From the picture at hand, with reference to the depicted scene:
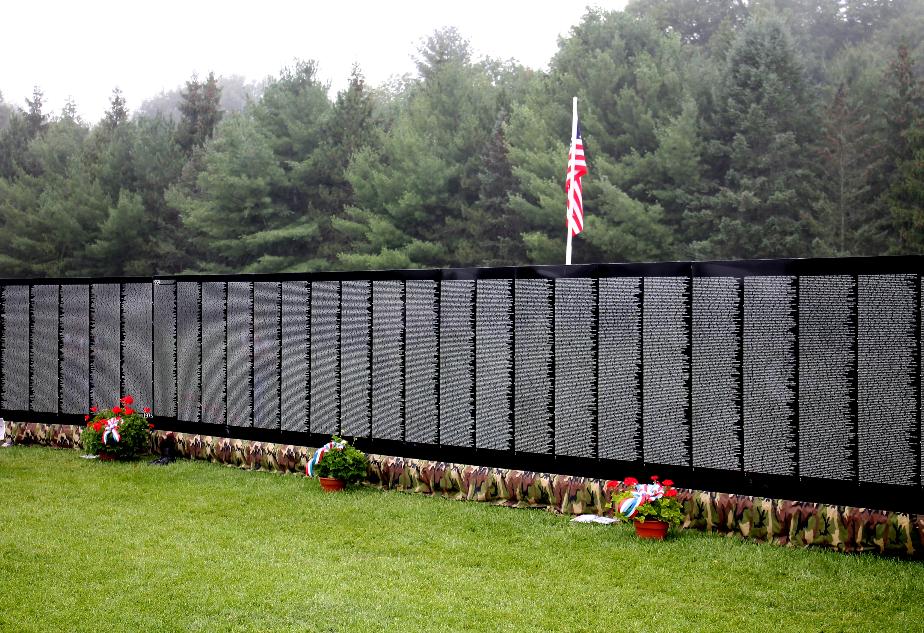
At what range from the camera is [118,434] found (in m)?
11.4

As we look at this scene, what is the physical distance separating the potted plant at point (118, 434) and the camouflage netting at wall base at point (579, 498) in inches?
14.1

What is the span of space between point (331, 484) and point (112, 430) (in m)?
3.26

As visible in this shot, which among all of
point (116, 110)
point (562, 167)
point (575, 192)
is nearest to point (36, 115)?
point (116, 110)

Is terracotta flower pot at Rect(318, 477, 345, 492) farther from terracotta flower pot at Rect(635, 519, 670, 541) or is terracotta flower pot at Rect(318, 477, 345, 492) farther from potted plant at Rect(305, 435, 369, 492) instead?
terracotta flower pot at Rect(635, 519, 670, 541)

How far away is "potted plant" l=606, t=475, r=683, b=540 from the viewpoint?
24.6 ft

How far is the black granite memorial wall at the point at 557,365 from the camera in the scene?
7172mm

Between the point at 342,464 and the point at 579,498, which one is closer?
the point at 579,498

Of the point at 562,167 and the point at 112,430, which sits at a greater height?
the point at 562,167

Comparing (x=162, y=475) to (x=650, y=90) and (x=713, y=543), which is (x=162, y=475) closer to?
(x=713, y=543)

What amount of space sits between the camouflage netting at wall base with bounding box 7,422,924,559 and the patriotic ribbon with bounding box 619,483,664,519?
41 centimetres

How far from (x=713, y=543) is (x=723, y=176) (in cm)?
2558

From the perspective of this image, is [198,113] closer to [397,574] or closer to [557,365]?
[557,365]

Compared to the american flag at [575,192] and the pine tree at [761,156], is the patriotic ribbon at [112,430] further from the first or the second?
the pine tree at [761,156]

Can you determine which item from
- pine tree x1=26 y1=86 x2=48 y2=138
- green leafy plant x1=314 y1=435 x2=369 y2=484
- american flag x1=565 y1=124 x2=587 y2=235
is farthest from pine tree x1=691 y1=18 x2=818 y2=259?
pine tree x1=26 y1=86 x2=48 y2=138
